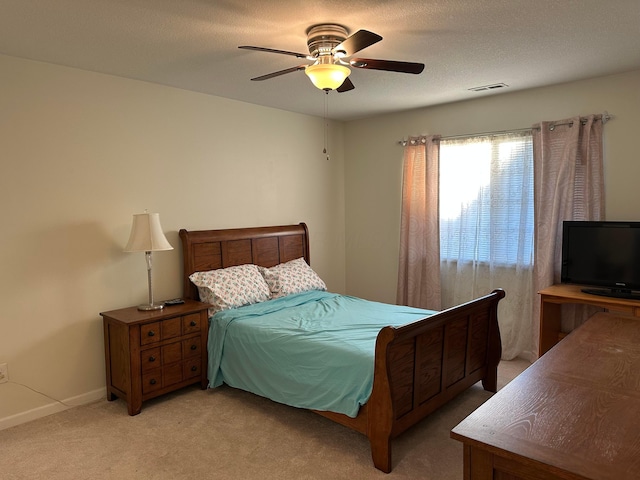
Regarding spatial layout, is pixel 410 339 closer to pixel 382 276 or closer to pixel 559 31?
pixel 559 31

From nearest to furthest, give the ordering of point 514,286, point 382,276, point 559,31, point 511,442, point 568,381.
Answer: point 511,442 < point 568,381 < point 559,31 < point 514,286 < point 382,276

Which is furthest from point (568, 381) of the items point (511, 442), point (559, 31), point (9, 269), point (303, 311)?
point (9, 269)

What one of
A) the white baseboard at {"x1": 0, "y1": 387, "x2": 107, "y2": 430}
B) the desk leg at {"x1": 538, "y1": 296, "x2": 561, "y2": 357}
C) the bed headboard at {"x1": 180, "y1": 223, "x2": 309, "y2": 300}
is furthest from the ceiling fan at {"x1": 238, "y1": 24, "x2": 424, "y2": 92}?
the white baseboard at {"x1": 0, "y1": 387, "x2": 107, "y2": 430}

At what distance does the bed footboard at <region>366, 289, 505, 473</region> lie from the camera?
2.40 meters

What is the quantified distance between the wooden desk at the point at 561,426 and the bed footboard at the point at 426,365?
0.88 meters

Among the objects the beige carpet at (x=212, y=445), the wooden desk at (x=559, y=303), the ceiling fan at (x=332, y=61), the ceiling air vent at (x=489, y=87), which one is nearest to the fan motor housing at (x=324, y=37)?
the ceiling fan at (x=332, y=61)

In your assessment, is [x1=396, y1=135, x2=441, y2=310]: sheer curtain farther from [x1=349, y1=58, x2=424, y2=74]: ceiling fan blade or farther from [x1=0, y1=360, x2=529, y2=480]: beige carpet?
[x1=349, y1=58, x2=424, y2=74]: ceiling fan blade

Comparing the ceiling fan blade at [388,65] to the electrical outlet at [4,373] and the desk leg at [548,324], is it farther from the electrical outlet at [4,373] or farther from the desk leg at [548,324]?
the electrical outlet at [4,373]

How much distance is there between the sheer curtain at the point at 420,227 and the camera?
4.57m

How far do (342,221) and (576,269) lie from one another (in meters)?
2.67

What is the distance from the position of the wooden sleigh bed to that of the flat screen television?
0.79 metres

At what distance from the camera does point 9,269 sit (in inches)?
116

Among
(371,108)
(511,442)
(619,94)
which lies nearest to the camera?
(511,442)

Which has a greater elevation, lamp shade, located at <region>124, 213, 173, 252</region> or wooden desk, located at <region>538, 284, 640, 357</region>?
lamp shade, located at <region>124, 213, 173, 252</region>
